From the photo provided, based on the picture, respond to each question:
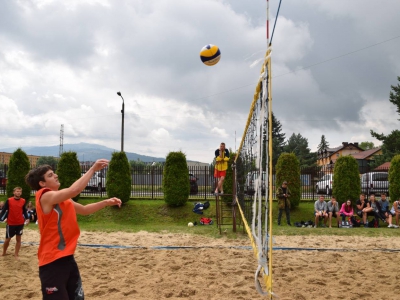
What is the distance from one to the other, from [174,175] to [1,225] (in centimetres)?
569

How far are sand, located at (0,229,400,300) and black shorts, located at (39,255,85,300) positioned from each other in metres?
1.46

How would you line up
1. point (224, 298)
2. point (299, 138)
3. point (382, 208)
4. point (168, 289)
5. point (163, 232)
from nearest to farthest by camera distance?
point (224, 298)
point (168, 289)
point (163, 232)
point (382, 208)
point (299, 138)

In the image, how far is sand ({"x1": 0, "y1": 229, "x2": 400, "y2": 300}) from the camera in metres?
4.04

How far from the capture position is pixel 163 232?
8.49m

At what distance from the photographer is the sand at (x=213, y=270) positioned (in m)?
4.04

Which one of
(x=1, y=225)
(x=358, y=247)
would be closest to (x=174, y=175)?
(x=1, y=225)

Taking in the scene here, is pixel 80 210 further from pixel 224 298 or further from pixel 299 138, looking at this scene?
pixel 299 138

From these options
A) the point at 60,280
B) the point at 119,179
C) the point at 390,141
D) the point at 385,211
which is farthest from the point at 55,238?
the point at 390,141

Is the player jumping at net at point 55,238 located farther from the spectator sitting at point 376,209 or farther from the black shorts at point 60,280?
the spectator sitting at point 376,209

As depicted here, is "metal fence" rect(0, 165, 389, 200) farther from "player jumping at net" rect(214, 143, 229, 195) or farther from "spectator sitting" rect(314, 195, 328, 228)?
"player jumping at net" rect(214, 143, 229, 195)

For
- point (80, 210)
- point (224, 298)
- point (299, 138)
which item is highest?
point (299, 138)

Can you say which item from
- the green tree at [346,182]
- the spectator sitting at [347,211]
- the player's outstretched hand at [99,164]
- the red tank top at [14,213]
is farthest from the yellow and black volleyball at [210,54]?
the green tree at [346,182]

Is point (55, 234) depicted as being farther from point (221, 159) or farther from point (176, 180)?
point (176, 180)

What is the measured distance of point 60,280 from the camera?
8.10ft
